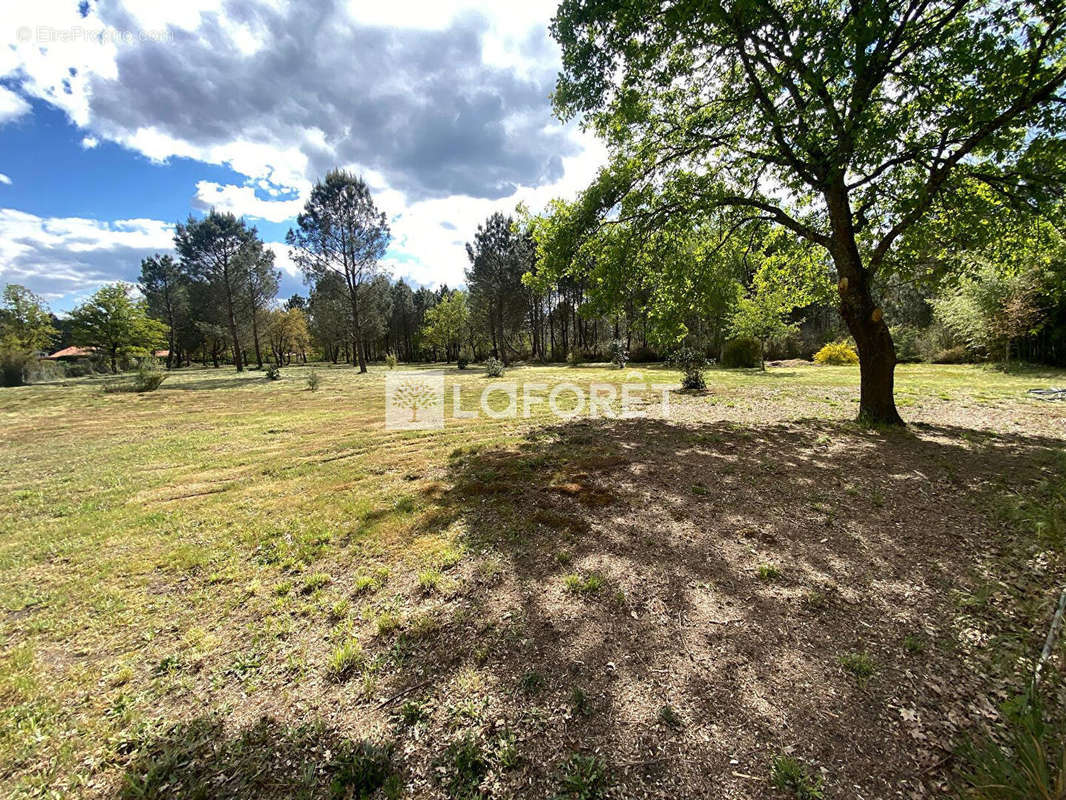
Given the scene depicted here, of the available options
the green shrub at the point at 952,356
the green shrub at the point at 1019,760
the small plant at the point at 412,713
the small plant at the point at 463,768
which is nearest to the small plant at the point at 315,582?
the small plant at the point at 412,713

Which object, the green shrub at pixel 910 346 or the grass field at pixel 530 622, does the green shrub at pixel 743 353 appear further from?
the grass field at pixel 530 622

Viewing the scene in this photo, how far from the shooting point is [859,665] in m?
2.11

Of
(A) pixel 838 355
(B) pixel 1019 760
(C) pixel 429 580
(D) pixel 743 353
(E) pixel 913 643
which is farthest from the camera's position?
(A) pixel 838 355

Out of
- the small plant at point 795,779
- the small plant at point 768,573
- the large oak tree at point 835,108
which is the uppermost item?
the large oak tree at point 835,108

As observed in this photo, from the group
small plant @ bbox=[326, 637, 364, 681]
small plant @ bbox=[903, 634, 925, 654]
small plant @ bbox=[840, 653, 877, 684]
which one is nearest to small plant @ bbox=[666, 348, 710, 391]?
small plant @ bbox=[903, 634, 925, 654]

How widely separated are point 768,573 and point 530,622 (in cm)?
179

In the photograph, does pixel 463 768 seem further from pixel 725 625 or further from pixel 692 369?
pixel 692 369

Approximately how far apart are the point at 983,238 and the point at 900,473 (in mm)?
4657

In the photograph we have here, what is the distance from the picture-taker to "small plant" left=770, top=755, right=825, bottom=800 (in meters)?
1.54

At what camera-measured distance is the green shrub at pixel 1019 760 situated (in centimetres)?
138

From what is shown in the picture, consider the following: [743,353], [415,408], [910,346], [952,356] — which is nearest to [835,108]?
[415,408]

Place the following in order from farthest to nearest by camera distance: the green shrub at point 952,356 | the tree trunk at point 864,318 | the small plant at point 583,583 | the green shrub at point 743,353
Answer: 1. the green shrub at point 743,353
2. the green shrub at point 952,356
3. the tree trunk at point 864,318
4. the small plant at point 583,583

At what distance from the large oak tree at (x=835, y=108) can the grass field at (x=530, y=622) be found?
3721mm

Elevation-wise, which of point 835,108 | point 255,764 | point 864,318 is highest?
point 835,108
